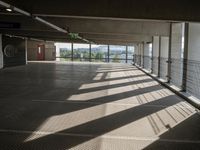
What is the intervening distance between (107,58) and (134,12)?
131ft

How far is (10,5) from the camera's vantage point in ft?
28.7

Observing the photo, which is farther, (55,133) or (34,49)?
(34,49)

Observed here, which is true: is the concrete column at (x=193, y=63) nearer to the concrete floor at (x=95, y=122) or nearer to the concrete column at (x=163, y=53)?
the concrete floor at (x=95, y=122)

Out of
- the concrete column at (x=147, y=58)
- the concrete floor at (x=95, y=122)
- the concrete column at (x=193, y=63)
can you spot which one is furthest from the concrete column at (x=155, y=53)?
the concrete floor at (x=95, y=122)

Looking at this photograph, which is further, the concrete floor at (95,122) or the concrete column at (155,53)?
the concrete column at (155,53)

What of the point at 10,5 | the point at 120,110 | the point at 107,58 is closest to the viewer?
the point at 120,110

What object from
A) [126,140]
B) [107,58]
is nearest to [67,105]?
[126,140]

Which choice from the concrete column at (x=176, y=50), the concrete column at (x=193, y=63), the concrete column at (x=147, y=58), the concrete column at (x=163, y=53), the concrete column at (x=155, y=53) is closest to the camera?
the concrete column at (x=193, y=63)

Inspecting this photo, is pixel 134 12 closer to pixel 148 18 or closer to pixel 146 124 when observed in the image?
pixel 148 18

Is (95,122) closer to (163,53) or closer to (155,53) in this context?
(163,53)

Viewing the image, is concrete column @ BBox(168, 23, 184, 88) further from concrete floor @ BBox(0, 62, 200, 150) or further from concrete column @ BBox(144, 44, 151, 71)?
concrete column @ BBox(144, 44, 151, 71)

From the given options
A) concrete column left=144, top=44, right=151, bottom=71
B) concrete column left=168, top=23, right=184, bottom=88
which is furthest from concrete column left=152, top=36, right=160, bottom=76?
concrete column left=168, top=23, right=184, bottom=88

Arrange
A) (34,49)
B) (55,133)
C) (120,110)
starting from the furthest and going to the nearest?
(34,49) < (120,110) < (55,133)

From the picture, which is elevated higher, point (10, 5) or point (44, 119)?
point (10, 5)
